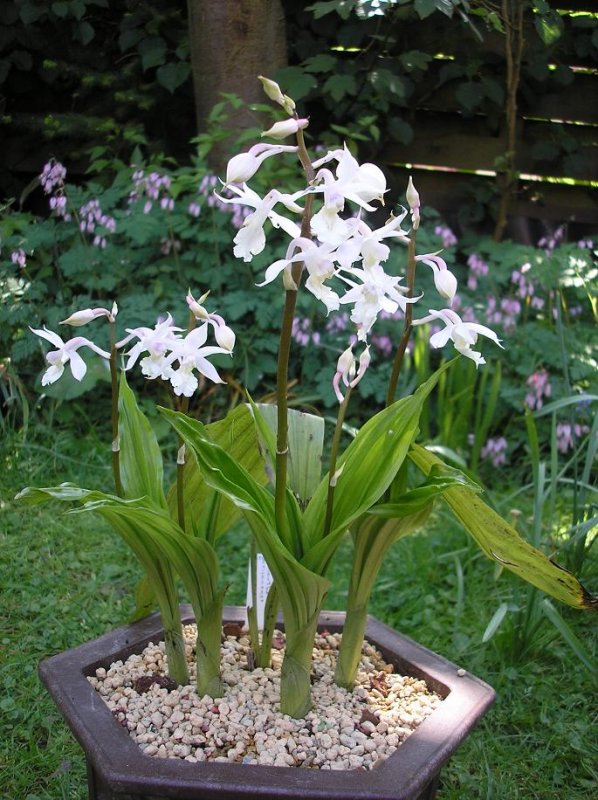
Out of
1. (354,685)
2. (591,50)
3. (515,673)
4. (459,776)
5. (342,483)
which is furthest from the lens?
(591,50)

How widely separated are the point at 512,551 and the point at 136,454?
24.8 inches

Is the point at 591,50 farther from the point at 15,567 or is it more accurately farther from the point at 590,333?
the point at 15,567

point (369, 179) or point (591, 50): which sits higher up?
point (591, 50)

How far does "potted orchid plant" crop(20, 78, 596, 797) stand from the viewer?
1014 mm

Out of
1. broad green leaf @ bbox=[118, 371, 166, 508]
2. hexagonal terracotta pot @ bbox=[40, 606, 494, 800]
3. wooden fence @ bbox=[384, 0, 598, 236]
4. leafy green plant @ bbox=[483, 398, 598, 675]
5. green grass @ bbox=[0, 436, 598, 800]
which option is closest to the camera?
hexagonal terracotta pot @ bbox=[40, 606, 494, 800]

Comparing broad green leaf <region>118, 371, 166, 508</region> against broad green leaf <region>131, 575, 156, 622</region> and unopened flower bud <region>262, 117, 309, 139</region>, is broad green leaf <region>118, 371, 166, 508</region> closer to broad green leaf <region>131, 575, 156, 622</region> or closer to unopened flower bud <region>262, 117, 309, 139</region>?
broad green leaf <region>131, 575, 156, 622</region>

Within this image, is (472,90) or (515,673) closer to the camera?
(515,673)

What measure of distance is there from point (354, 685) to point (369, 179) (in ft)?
3.03

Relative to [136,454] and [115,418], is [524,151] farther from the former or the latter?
[115,418]

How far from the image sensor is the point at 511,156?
12.0 feet

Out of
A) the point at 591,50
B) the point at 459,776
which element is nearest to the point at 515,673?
the point at 459,776

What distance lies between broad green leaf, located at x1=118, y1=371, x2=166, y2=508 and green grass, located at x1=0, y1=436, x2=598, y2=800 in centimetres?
65

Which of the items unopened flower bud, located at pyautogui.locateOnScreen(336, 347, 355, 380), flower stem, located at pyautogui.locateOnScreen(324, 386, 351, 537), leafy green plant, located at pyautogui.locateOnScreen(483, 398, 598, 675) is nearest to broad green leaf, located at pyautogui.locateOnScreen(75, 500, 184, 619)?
flower stem, located at pyautogui.locateOnScreen(324, 386, 351, 537)

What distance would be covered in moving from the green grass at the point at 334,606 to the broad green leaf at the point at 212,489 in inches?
24.3
